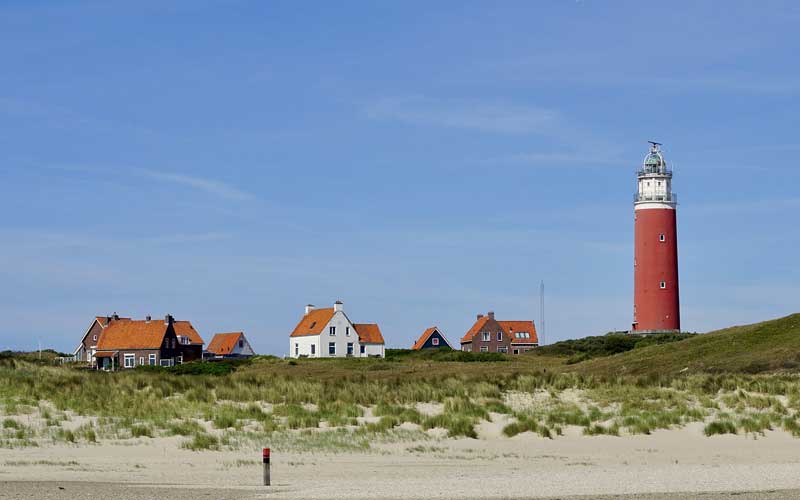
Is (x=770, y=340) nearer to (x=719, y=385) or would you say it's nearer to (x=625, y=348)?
(x=719, y=385)

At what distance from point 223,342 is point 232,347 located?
2417 mm

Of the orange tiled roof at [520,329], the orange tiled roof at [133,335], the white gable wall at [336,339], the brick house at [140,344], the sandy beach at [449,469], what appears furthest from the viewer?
the orange tiled roof at [520,329]

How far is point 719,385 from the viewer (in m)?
36.6

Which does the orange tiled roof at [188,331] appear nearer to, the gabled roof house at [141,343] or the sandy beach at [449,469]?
the gabled roof house at [141,343]

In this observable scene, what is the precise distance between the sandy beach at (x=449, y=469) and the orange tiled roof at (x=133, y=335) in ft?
230

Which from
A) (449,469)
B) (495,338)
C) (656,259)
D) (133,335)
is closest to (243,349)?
(133,335)

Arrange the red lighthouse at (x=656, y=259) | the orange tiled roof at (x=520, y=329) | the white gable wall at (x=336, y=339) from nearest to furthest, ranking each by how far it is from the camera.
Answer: the red lighthouse at (x=656, y=259) → the white gable wall at (x=336, y=339) → the orange tiled roof at (x=520, y=329)

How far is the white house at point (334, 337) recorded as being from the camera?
94.6 meters

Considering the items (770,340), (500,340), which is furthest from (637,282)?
(770,340)

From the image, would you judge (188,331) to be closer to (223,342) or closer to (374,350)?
(223,342)

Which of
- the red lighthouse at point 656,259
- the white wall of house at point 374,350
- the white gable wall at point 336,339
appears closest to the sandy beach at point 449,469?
the red lighthouse at point 656,259

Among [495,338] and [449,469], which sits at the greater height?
[495,338]

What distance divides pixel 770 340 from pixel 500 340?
54.4 meters

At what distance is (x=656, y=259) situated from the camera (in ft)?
286
